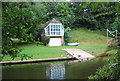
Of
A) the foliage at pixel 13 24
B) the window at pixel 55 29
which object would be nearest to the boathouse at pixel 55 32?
the window at pixel 55 29

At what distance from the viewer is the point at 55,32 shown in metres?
16.3

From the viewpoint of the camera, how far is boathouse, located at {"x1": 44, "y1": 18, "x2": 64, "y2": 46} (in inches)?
631

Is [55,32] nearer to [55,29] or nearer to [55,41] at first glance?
[55,29]

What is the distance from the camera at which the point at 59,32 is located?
16.2m

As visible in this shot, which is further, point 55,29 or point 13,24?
point 55,29

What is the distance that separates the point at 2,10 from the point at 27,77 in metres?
4.40

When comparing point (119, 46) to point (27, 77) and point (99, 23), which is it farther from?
point (99, 23)

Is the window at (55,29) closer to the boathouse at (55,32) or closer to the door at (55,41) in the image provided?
the boathouse at (55,32)

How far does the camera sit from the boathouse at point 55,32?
52.6 feet

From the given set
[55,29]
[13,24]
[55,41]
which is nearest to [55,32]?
[55,29]

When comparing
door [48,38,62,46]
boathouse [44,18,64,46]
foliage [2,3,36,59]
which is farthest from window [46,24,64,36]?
foliage [2,3,36,59]

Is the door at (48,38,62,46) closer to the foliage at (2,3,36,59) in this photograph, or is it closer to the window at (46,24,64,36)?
the window at (46,24,64,36)

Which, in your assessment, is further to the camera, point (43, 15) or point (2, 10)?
point (43, 15)

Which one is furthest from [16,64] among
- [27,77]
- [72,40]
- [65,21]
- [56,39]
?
[65,21]
